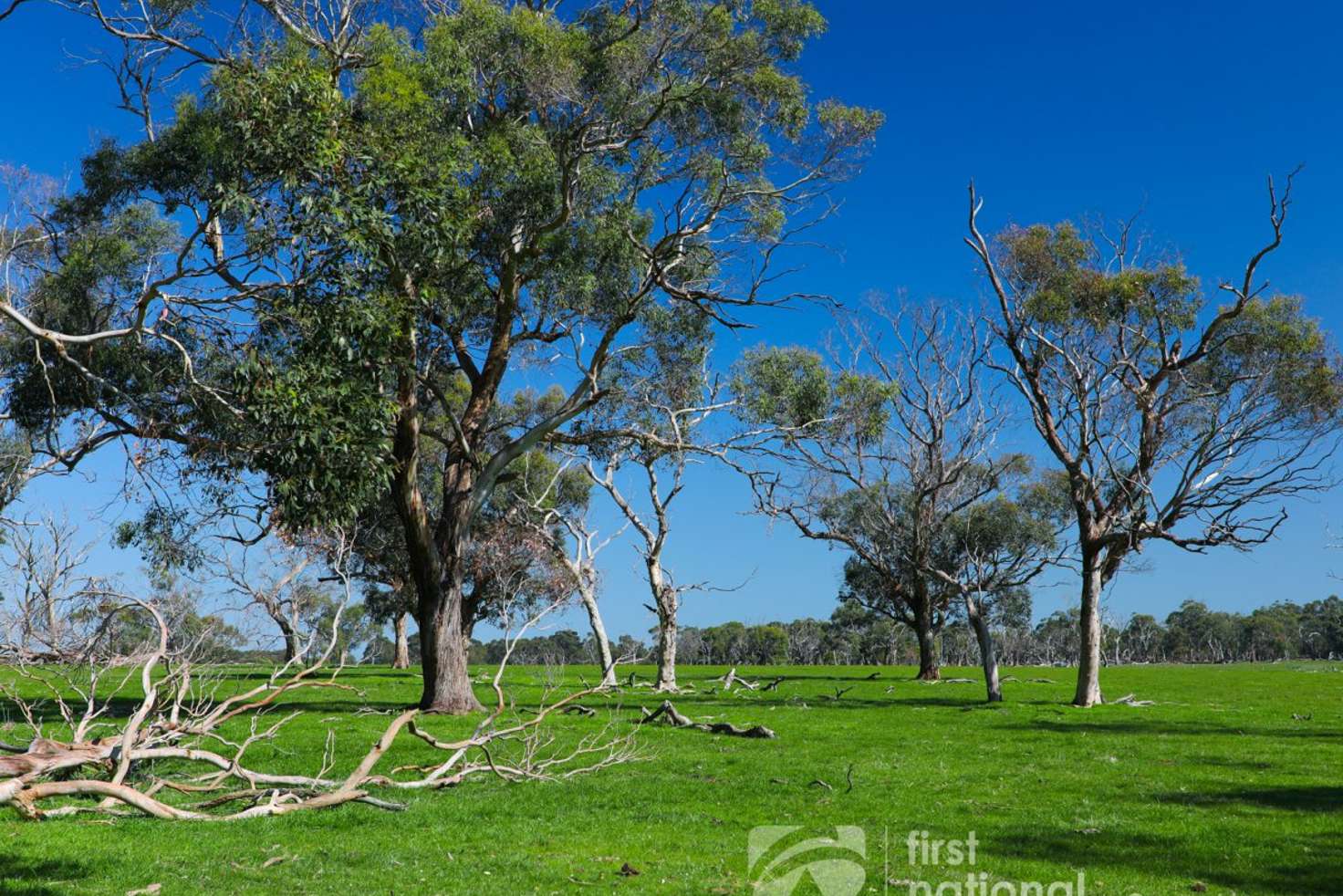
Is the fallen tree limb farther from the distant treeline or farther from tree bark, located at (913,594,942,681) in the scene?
the distant treeline

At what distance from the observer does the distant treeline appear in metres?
104

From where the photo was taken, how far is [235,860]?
952 cm

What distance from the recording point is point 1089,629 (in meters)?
28.6

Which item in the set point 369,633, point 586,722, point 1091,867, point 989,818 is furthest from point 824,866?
point 369,633

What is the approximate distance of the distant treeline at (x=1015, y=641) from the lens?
10431 centimetres

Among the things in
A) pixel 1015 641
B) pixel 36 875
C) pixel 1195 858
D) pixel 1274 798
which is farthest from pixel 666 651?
pixel 1015 641

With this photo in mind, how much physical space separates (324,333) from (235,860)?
7.74 metres

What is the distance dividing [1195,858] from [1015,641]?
10854 centimetres

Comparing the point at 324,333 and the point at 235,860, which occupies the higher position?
the point at 324,333

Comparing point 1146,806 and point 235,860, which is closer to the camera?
point 235,860

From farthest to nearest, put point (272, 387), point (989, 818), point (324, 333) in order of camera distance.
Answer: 1. point (324, 333)
2. point (272, 387)
3. point (989, 818)

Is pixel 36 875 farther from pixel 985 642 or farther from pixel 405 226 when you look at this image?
pixel 985 642

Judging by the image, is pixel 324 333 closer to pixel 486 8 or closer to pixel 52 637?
pixel 52 637

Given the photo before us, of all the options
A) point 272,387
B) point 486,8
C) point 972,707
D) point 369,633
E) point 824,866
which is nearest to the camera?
point 824,866
